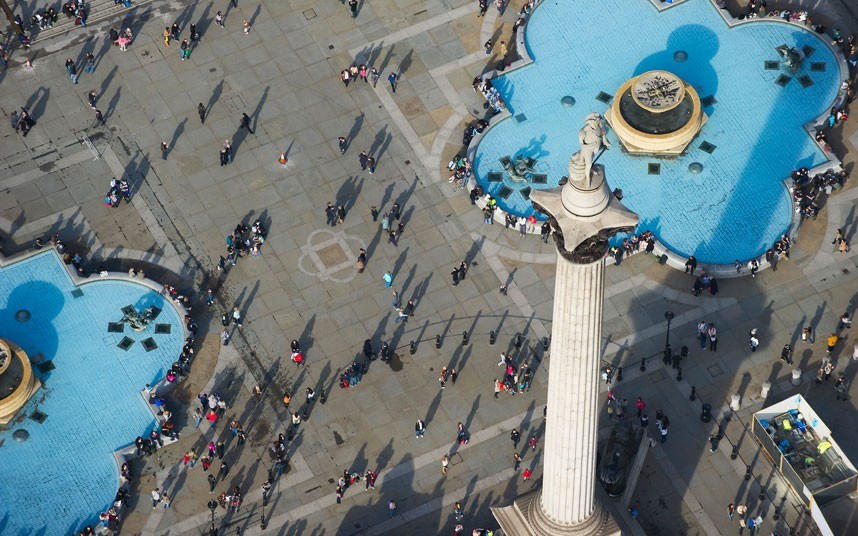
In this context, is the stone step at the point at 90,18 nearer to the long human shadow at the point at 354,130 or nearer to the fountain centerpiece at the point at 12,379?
the long human shadow at the point at 354,130

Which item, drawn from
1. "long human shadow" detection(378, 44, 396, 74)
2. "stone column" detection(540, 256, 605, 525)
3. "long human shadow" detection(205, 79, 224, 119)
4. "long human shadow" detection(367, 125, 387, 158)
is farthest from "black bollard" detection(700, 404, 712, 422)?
"long human shadow" detection(205, 79, 224, 119)

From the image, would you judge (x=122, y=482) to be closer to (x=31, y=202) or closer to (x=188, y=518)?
(x=188, y=518)

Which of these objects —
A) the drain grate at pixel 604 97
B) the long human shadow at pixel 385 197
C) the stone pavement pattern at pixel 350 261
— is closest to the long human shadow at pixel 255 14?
the stone pavement pattern at pixel 350 261

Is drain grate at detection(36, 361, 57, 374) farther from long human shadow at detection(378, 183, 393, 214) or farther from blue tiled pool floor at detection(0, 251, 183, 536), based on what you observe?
long human shadow at detection(378, 183, 393, 214)

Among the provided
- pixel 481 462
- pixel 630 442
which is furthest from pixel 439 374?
pixel 630 442

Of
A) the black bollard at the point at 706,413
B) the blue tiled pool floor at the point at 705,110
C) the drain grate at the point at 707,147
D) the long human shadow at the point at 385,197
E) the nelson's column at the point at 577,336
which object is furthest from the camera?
→ the long human shadow at the point at 385,197

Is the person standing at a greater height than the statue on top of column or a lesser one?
greater
